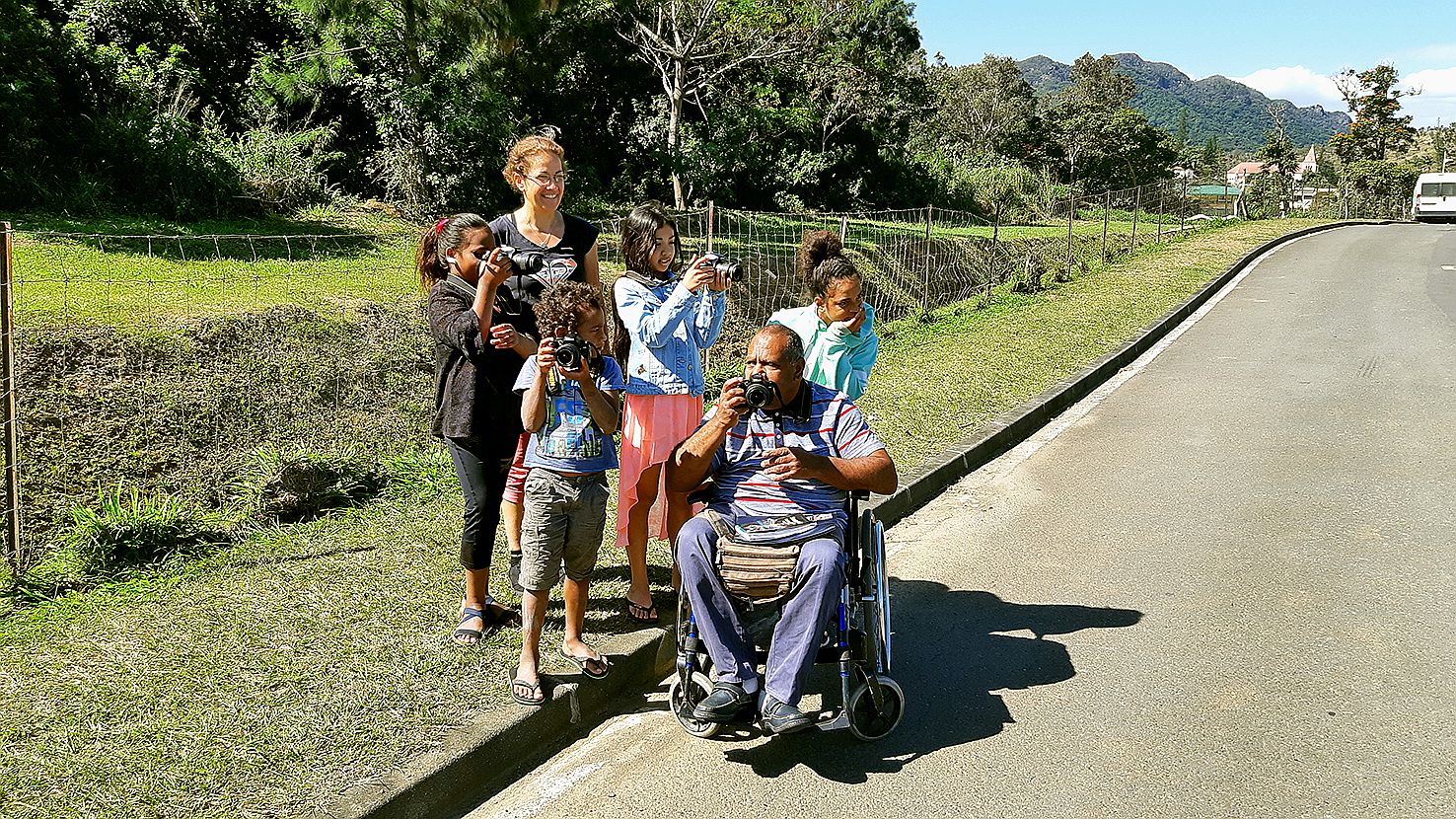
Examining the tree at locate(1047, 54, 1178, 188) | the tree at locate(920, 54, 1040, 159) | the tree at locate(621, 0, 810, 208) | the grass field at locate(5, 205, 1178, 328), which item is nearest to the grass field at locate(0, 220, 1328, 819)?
the grass field at locate(5, 205, 1178, 328)

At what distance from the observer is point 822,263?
5.20m

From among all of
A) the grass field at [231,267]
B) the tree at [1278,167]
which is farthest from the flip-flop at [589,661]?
the tree at [1278,167]

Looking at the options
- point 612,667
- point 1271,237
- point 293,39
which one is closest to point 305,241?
point 293,39

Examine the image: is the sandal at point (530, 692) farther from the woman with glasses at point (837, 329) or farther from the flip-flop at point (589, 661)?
the woman with glasses at point (837, 329)

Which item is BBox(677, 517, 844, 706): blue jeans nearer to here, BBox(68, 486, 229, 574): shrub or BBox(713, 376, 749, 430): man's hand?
BBox(713, 376, 749, 430): man's hand

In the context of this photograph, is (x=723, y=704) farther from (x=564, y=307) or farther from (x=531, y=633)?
(x=564, y=307)

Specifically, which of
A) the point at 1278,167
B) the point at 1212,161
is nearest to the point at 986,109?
the point at 1278,167

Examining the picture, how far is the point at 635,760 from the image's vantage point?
4.02 m

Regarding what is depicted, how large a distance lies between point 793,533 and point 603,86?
71.3 feet

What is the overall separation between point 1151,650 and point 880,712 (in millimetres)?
1483

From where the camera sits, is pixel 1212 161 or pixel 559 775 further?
pixel 1212 161

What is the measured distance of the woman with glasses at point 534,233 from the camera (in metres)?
4.71

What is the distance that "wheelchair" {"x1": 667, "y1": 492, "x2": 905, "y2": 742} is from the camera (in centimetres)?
403

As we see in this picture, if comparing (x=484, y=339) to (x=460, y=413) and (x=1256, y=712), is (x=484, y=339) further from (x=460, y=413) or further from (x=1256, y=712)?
(x=1256, y=712)
